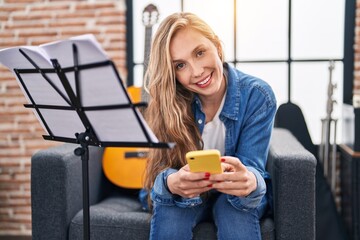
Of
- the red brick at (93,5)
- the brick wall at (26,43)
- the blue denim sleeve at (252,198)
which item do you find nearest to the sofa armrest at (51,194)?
the blue denim sleeve at (252,198)

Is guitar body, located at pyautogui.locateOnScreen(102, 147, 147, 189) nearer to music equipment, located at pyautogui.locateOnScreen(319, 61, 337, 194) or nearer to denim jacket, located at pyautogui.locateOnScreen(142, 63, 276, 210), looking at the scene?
denim jacket, located at pyautogui.locateOnScreen(142, 63, 276, 210)

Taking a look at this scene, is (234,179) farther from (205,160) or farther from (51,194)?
(51,194)

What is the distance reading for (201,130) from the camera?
174 centimetres

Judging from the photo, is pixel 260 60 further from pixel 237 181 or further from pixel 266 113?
pixel 237 181

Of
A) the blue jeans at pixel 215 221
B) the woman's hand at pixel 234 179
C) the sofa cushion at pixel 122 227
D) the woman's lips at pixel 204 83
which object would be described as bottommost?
the sofa cushion at pixel 122 227

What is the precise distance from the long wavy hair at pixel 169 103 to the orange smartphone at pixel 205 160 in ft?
1.40

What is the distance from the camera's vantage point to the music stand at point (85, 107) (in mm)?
1143

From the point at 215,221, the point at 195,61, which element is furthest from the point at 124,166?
the point at 195,61

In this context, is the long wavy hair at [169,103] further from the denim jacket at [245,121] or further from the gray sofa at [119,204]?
the gray sofa at [119,204]

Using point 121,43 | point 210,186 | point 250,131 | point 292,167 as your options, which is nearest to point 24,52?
point 210,186

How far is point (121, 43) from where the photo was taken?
282 centimetres

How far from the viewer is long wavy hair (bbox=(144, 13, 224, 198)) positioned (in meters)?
1.56

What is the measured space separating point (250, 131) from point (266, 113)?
0.29 ft

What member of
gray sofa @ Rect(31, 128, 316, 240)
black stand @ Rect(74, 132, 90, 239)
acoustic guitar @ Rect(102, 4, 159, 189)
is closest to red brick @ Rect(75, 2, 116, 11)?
acoustic guitar @ Rect(102, 4, 159, 189)
